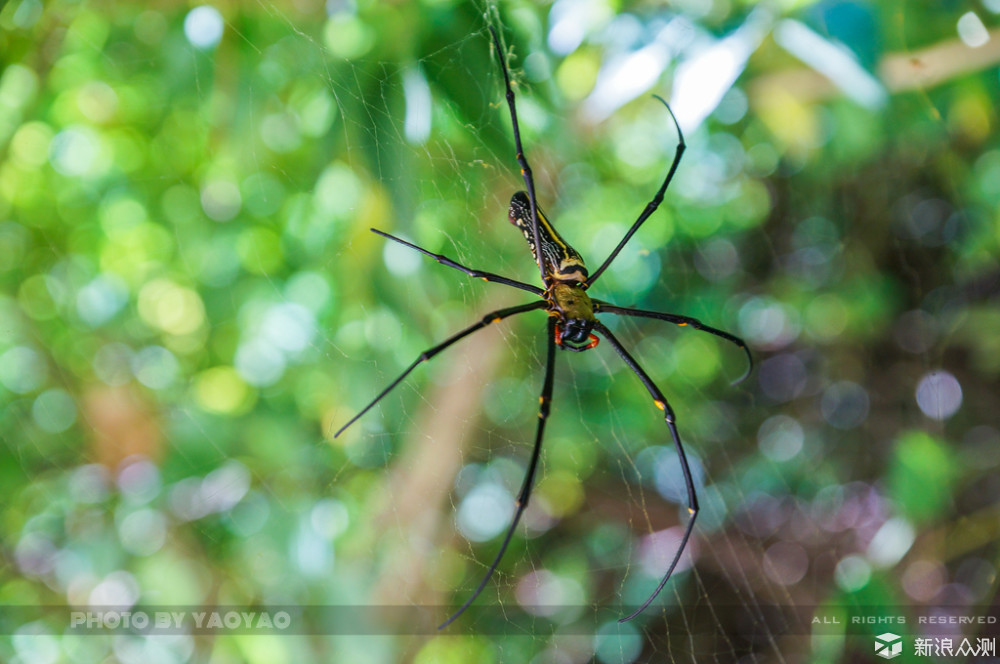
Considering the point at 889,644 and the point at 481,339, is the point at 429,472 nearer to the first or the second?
the point at 481,339

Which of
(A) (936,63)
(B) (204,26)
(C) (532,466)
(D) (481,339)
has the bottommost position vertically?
(C) (532,466)

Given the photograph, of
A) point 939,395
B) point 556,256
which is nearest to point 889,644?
point 939,395

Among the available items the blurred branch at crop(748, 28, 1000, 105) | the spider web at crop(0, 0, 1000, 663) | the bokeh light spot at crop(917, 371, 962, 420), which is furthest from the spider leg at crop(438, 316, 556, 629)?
the bokeh light spot at crop(917, 371, 962, 420)

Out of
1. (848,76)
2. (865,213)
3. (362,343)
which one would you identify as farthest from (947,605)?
(362,343)

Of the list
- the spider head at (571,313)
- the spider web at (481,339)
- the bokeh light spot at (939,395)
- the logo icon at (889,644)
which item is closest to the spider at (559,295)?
the spider head at (571,313)

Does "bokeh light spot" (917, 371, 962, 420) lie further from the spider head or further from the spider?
the spider head

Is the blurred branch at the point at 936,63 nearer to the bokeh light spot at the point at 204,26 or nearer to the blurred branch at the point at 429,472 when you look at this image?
the blurred branch at the point at 429,472

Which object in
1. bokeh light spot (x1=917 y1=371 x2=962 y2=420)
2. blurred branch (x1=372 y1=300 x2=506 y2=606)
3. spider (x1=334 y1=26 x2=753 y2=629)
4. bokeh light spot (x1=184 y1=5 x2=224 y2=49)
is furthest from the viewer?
bokeh light spot (x1=917 y1=371 x2=962 y2=420)
